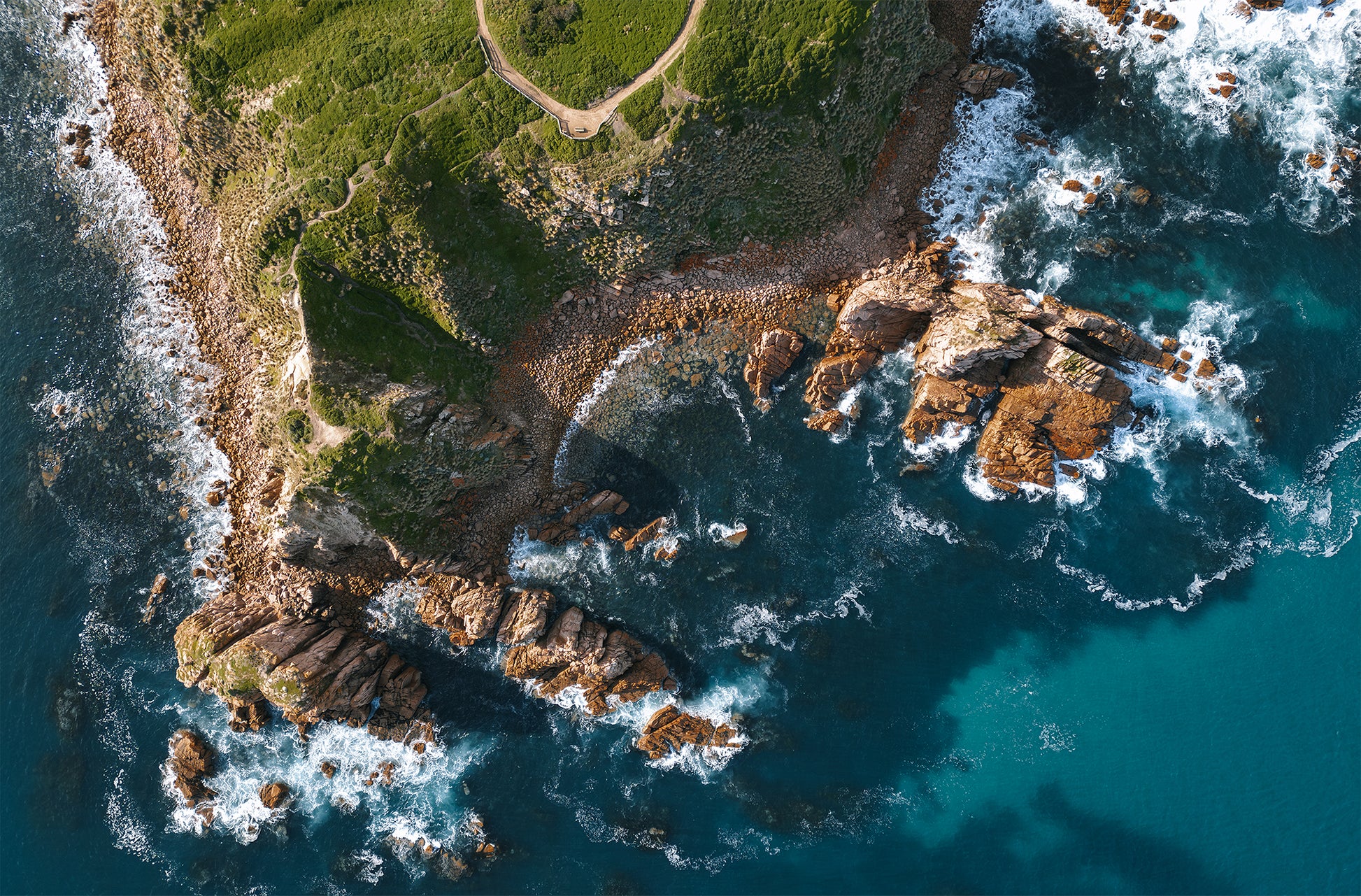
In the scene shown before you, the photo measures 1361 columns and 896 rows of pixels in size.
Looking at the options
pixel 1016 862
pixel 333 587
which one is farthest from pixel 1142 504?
pixel 333 587

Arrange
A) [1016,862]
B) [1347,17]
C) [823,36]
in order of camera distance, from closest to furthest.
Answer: [823,36] → [1347,17] → [1016,862]

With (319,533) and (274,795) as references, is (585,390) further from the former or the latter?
(274,795)

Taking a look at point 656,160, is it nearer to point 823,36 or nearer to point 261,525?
point 823,36

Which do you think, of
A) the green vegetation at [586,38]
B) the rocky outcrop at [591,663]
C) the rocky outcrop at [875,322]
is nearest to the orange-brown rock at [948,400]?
the rocky outcrop at [875,322]

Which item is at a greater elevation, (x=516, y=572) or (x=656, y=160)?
(x=656, y=160)

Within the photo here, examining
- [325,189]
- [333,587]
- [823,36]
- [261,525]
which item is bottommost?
[333,587]

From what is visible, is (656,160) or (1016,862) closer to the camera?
(656,160)

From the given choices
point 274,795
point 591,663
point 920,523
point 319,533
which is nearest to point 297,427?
point 319,533
